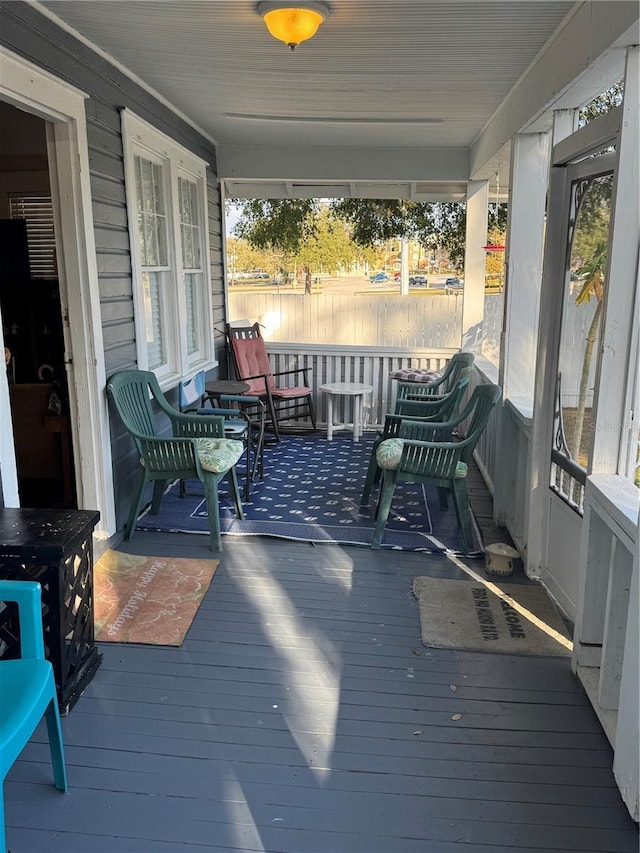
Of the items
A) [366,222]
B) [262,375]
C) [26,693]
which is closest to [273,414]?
[262,375]

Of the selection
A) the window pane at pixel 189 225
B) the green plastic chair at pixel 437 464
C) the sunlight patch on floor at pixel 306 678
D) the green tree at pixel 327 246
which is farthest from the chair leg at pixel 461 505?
the green tree at pixel 327 246

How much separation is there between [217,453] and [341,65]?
83.2 inches

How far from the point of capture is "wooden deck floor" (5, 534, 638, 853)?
1719 mm

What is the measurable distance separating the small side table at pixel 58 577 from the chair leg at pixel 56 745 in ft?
1.13

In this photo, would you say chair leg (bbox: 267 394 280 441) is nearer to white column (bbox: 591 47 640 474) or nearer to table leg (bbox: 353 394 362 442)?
table leg (bbox: 353 394 362 442)

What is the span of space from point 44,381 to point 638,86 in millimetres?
3506

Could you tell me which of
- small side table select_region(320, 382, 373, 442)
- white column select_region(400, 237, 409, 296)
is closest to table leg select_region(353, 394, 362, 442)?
small side table select_region(320, 382, 373, 442)

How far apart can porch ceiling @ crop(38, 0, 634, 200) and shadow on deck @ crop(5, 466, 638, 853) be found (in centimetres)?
249

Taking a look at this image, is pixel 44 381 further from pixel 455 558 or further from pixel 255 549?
pixel 455 558

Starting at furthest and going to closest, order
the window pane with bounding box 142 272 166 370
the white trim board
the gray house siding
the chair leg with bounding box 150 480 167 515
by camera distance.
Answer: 1. the window pane with bounding box 142 272 166 370
2. the chair leg with bounding box 150 480 167 515
3. the white trim board
4. the gray house siding

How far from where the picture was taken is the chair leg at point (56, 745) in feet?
5.87

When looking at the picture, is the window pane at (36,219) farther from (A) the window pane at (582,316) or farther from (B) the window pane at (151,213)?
(A) the window pane at (582,316)

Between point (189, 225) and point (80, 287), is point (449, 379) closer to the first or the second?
point (189, 225)

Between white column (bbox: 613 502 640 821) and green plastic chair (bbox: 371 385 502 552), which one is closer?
white column (bbox: 613 502 640 821)
